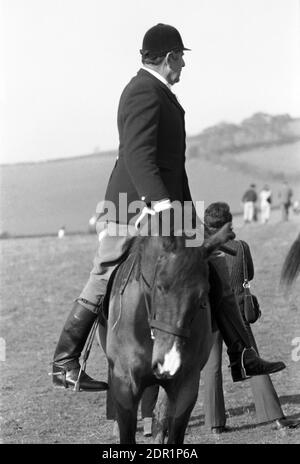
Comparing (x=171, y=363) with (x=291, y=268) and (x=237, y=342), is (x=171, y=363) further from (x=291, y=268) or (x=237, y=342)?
(x=291, y=268)

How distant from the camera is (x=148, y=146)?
6.66 meters

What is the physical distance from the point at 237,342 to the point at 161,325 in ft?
4.98

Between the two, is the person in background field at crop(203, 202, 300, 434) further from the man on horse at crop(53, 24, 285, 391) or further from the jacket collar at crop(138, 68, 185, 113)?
the jacket collar at crop(138, 68, 185, 113)

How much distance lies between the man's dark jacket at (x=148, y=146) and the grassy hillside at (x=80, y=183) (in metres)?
16.5

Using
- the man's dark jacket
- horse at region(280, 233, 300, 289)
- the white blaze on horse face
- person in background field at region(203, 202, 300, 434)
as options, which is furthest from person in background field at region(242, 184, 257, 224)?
the white blaze on horse face

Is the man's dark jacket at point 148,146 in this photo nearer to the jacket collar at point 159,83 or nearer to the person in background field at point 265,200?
the jacket collar at point 159,83

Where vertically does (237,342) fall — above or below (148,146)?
below

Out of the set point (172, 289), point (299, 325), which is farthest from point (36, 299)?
point (172, 289)

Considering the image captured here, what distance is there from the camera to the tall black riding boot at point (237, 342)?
718cm

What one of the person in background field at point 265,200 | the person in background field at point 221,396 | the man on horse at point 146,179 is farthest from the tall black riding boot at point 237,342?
the person in background field at point 265,200

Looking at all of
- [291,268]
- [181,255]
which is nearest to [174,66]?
[181,255]

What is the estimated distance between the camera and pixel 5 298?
2114 cm
